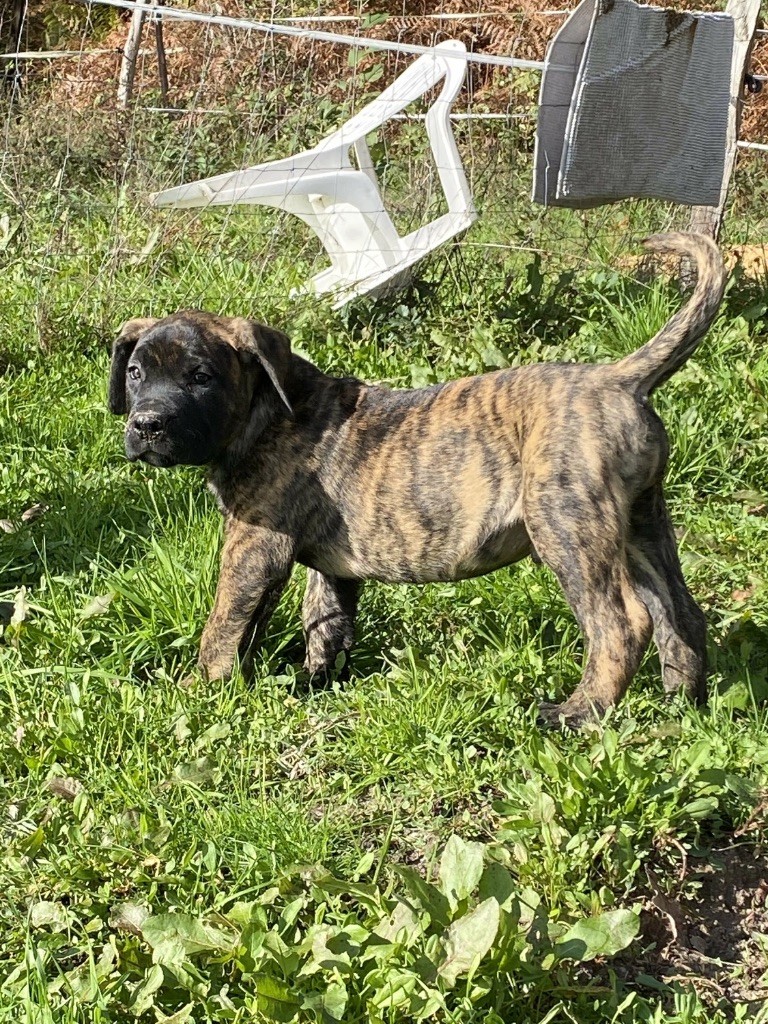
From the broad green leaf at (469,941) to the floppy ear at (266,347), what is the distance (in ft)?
6.93

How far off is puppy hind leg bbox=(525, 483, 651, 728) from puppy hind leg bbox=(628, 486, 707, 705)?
27cm

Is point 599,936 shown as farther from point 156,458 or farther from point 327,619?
point 156,458

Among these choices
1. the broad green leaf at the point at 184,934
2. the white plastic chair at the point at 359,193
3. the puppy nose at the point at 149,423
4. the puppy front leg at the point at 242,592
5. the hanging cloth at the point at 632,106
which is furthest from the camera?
the white plastic chair at the point at 359,193

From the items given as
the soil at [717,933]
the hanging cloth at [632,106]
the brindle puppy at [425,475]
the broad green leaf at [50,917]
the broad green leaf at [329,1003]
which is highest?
the hanging cloth at [632,106]

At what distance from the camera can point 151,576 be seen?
4758 millimetres

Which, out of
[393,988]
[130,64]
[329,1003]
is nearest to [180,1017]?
[329,1003]

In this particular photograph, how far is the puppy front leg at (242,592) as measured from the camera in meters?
4.30

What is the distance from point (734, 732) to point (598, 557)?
A: 712 millimetres

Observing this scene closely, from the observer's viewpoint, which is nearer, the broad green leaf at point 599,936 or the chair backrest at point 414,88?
the broad green leaf at point 599,936

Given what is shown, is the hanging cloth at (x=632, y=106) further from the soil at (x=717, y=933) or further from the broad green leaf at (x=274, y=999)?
the broad green leaf at (x=274, y=999)

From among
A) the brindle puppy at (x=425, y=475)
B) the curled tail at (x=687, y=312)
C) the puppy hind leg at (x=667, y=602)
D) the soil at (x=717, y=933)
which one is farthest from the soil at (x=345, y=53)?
the soil at (x=717, y=933)

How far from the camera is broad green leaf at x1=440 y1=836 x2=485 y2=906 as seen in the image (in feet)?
9.13

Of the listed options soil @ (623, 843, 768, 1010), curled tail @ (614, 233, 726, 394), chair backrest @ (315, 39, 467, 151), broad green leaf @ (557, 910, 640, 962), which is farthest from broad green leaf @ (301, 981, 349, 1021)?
chair backrest @ (315, 39, 467, 151)

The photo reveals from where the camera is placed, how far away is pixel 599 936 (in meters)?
2.82
